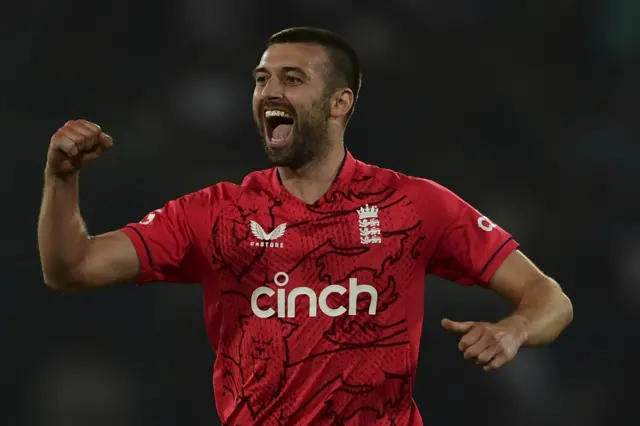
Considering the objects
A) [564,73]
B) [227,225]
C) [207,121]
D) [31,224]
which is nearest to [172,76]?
[207,121]

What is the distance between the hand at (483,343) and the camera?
1.96 meters

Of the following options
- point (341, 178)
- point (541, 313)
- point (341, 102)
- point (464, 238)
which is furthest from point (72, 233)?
point (541, 313)

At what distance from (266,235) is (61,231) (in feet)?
1.61

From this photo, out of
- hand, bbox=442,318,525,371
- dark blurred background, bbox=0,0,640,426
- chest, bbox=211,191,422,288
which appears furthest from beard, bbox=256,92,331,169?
dark blurred background, bbox=0,0,640,426

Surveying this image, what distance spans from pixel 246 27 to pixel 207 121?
478 millimetres

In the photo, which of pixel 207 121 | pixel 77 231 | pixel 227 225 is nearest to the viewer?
pixel 77 231

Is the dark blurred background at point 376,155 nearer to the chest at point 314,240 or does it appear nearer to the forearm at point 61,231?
the chest at point 314,240

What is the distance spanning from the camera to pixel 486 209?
4262mm

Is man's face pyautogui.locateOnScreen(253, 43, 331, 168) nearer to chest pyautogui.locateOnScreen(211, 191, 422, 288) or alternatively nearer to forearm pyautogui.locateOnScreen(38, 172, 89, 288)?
chest pyautogui.locateOnScreen(211, 191, 422, 288)

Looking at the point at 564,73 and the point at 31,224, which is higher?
the point at 564,73

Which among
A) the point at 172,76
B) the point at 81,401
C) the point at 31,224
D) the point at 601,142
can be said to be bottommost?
the point at 81,401

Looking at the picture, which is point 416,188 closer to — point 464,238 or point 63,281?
point 464,238

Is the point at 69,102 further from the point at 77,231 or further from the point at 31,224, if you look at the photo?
the point at 77,231

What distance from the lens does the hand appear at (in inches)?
77.4
